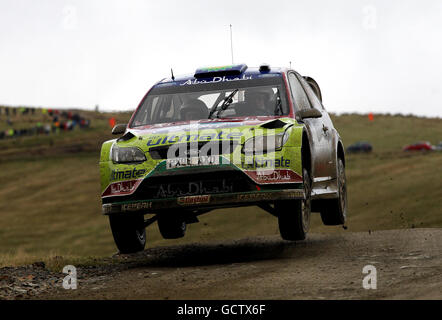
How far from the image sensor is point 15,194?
163 ft

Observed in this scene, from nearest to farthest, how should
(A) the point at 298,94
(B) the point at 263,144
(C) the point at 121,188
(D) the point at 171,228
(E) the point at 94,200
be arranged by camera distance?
1. (B) the point at 263,144
2. (C) the point at 121,188
3. (A) the point at 298,94
4. (D) the point at 171,228
5. (E) the point at 94,200

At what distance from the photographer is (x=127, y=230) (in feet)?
29.4

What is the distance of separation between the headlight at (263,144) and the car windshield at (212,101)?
2.62ft

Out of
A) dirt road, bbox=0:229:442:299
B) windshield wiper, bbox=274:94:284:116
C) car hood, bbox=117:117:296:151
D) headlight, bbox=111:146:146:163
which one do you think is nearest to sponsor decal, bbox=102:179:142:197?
headlight, bbox=111:146:146:163

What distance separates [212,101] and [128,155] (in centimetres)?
141

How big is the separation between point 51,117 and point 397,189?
235 ft

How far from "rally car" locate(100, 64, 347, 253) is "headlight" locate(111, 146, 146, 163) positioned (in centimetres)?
1

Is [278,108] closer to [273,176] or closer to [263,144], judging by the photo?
[263,144]

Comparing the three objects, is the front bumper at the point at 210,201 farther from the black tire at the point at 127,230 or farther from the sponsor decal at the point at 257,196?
the black tire at the point at 127,230

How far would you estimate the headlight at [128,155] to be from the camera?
8297mm

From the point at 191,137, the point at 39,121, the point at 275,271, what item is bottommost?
the point at 39,121

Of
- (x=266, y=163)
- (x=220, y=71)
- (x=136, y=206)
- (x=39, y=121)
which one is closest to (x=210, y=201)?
(x=266, y=163)

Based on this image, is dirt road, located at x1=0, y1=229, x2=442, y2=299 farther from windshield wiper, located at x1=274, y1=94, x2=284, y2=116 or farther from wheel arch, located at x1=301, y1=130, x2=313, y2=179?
windshield wiper, located at x1=274, y1=94, x2=284, y2=116

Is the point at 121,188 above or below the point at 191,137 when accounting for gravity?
below
